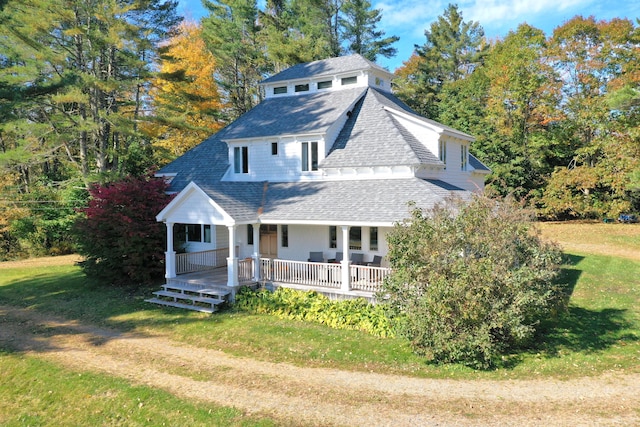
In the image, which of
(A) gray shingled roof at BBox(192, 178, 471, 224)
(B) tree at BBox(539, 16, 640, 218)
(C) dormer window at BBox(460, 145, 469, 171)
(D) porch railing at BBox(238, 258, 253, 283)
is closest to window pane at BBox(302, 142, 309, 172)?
(A) gray shingled roof at BBox(192, 178, 471, 224)

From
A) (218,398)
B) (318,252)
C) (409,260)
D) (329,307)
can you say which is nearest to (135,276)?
(318,252)

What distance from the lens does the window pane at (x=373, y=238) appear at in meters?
18.0

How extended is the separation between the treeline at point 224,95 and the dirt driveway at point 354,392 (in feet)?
57.4

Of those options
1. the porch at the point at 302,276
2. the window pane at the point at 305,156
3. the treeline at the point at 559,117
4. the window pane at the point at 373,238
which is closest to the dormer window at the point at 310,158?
the window pane at the point at 305,156

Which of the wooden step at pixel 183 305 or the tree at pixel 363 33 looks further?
the tree at pixel 363 33

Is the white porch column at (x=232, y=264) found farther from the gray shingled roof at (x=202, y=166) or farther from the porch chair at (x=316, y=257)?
the gray shingled roof at (x=202, y=166)

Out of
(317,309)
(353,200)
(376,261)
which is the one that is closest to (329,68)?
(353,200)

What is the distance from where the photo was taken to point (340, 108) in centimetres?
2172

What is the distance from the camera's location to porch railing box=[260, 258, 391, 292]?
15391 mm

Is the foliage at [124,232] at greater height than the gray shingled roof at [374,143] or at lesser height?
lesser

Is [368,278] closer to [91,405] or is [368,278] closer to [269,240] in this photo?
[269,240]

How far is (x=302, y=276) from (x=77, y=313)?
8998 millimetres

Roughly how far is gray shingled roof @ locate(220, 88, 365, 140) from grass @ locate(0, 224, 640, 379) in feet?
30.8

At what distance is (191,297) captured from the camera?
1672cm
